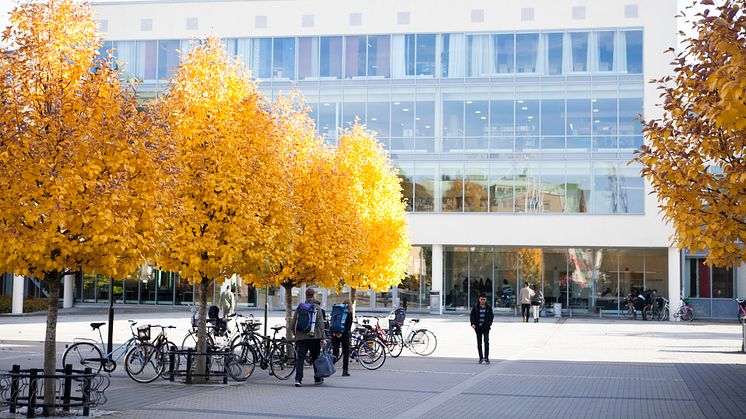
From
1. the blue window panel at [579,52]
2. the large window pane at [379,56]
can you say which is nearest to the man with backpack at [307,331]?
the blue window panel at [579,52]

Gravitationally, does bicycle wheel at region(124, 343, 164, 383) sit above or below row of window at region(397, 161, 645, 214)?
below

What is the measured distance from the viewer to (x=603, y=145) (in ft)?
159

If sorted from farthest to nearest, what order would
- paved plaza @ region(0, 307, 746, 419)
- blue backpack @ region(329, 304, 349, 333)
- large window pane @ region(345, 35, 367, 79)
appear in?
large window pane @ region(345, 35, 367, 79)
blue backpack @ region(329, 304, 349, 333)
paved plaza @ region(0, 307, 746, 419)

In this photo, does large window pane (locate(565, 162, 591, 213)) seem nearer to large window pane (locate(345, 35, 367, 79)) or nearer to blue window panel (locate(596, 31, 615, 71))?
blue window panel (locate(596, 31, 615, 71))

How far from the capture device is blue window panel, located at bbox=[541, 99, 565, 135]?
49062mm

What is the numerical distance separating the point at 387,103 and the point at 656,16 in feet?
49.2

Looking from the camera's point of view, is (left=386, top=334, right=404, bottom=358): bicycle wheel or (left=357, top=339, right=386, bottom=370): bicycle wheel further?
(left=386, top=334, right=404, bottom=358): bicycle wheel

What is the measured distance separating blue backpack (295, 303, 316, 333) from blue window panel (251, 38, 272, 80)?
1446 inches

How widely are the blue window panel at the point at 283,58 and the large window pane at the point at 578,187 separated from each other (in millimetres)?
16694

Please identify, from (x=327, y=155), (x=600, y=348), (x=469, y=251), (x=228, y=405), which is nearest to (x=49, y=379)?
(x=228, y=405)

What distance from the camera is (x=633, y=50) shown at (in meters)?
48.9

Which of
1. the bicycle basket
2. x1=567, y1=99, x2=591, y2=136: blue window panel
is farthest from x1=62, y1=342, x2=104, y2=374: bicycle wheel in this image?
x1=567, y1=99, x2=591, y2=136: blue window panel

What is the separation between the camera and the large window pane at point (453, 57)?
50.7 m

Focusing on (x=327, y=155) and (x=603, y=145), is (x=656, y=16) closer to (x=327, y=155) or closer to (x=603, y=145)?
(x=603, y=145)
